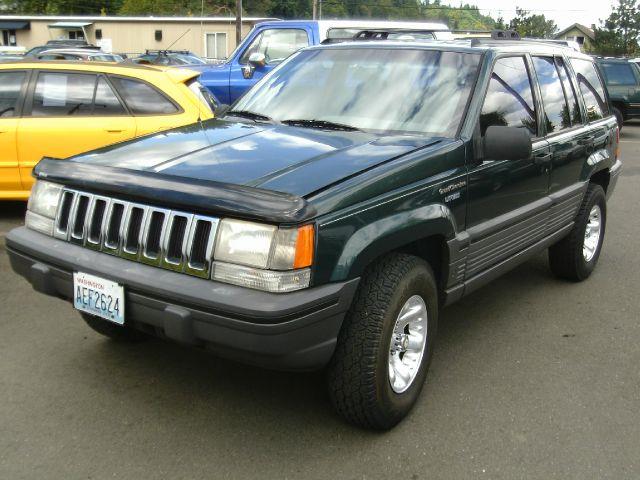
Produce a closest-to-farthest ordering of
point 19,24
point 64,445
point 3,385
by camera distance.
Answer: point 64,445 < point 3,385 < point 19,24

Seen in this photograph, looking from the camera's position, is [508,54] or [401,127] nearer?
[401,127]

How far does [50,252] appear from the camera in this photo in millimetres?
3018

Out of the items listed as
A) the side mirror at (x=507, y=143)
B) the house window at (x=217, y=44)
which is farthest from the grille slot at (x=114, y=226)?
the house window at (x=217, y=44)

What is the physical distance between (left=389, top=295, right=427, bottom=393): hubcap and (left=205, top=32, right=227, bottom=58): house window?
3868cm

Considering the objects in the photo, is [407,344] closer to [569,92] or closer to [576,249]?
[576,249]

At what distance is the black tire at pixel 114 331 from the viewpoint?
368cm

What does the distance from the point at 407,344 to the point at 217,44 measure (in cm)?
3949

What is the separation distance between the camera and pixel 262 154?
3121 millimetres

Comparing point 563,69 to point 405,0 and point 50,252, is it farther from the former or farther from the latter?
point 405,0

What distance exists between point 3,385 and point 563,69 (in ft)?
13.7

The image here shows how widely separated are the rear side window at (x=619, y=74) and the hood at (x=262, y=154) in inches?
625

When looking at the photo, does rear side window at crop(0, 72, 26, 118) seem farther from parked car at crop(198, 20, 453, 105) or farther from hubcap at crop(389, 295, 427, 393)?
hubcap at crop(389, 295, 427, 393)

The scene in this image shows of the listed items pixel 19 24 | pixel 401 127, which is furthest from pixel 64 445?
pixel 19 24

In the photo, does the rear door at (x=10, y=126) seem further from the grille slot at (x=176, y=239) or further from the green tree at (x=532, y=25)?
the green tree at (x=532, y=25)
